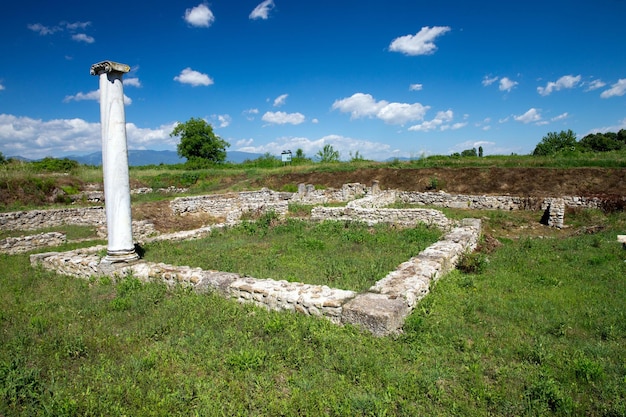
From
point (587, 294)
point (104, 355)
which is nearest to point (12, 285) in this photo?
point (104, 355)

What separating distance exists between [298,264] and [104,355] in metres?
4.78

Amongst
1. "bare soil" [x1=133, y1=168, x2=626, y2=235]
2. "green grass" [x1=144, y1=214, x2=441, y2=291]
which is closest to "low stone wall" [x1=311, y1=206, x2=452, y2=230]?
"green grass" [x1=144, y1=214, x2=441, y2=291]

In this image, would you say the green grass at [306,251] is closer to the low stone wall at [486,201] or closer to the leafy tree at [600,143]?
the low stone wall at [486,201]

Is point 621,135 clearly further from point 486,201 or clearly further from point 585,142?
point 486,201

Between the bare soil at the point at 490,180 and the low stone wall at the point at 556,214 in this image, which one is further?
the bare soil at the point at 490,180

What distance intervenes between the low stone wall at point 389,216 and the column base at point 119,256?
27.4ft

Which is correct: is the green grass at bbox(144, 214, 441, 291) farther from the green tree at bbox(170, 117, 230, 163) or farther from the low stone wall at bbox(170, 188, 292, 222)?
the green tree at bbox(170, 117, 230, 163)

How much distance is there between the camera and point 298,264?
8.62 meters

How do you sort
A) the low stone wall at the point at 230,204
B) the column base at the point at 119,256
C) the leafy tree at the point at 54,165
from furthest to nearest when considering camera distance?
the leafy tree at the point at 54,165, the low stone wall at the point at 230,204, the column base at the point at 119,256

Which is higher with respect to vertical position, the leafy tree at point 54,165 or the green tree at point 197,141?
the green tree at point 197,141

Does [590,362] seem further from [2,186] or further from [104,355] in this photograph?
[2,186]

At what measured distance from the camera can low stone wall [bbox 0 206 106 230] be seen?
15.5 metres

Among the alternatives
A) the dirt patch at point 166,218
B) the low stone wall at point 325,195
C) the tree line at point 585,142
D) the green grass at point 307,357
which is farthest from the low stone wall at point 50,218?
the tree line at point 585,142

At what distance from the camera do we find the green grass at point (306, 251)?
25.5 ft
